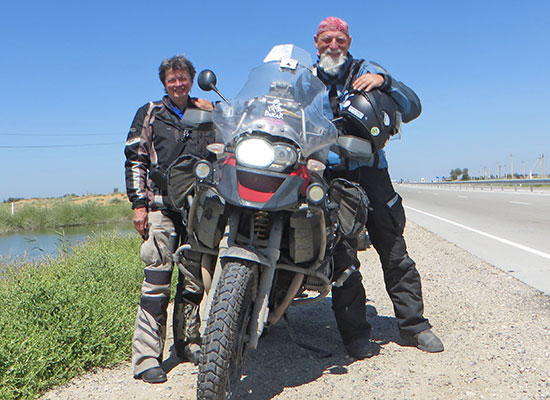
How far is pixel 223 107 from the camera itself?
3.49 meters

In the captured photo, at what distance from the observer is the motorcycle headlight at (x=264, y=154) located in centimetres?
299

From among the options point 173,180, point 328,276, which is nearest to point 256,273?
point 328,276

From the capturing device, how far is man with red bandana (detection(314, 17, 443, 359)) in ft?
13.3

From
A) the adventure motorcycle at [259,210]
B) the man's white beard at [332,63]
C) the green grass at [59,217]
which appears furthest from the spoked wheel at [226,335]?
the green grass at [59,217]

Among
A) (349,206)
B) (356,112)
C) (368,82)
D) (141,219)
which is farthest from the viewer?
(141,219)

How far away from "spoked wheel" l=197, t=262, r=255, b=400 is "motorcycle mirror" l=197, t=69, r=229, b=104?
123 centimetres

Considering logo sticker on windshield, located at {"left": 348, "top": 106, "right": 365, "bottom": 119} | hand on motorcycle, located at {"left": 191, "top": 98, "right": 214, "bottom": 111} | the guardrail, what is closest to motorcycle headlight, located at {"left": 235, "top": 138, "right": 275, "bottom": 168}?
logo sticker on windshield, located at {"left": 348, "top": 106, "right": 365, "bottom": 119}

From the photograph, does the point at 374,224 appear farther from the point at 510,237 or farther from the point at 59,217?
the point at 59,217

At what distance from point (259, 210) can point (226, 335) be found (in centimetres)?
69

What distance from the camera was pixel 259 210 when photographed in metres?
3.05

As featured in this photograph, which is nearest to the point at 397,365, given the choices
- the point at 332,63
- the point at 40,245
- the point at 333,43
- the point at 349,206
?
the point at 349,206

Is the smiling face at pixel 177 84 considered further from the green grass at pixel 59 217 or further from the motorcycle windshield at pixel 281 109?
the green grass at pixel 59 217

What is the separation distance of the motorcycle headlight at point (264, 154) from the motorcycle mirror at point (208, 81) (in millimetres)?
670

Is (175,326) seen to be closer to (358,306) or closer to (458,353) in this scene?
(358,306)
